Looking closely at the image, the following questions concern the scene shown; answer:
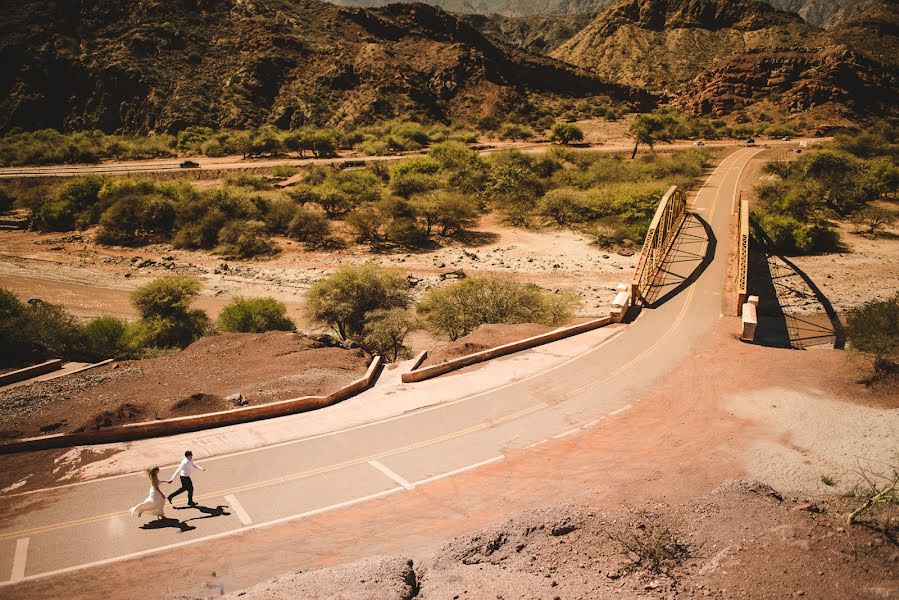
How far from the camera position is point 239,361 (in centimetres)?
1934

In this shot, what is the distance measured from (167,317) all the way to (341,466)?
807 inches

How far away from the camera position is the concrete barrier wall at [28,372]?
17.8 m

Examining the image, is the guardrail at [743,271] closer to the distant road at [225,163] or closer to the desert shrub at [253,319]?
the desert shrub at [253,319]

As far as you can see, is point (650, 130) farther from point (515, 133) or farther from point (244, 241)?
point (244, 241)

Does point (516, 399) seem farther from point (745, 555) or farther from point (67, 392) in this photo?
point (67, 392)

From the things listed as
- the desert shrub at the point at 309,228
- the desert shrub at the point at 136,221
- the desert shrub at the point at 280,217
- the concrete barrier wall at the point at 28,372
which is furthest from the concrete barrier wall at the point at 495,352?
the desert shrub at the point at 136,221

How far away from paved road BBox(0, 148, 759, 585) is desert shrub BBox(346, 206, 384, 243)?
97.3ft

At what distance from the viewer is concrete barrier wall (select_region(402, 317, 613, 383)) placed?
17109 millimetres

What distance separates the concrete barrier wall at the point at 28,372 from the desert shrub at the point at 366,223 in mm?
27865

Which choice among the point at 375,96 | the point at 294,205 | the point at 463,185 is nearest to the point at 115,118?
the point at 375,96

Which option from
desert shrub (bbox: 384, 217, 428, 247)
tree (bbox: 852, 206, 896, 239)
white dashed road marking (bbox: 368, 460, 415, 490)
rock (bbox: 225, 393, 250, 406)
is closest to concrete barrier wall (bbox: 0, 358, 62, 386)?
rock (bbox: 225, 393, 250, 406)

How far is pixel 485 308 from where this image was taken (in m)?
25.2

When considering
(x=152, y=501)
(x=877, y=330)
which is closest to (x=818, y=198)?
(x=877, y=330)

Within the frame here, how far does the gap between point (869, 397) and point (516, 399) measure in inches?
393
